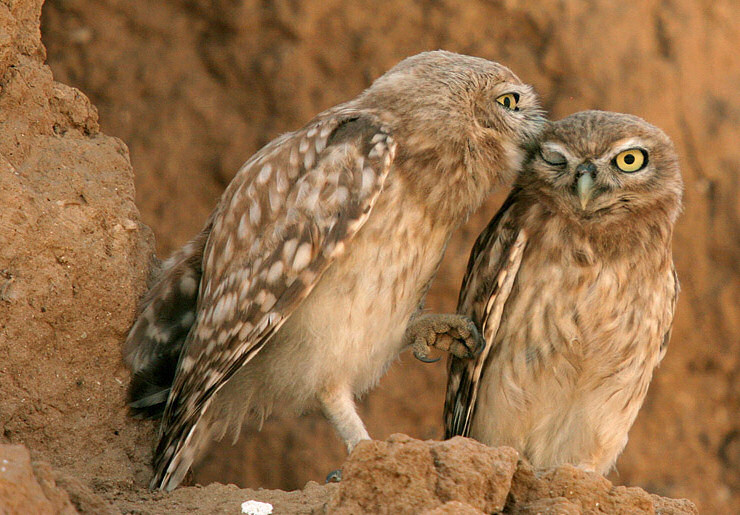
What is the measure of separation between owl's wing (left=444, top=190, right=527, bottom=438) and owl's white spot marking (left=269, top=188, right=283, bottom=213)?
0.84 meters

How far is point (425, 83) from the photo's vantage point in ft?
12.8

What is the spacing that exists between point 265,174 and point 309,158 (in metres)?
0.20

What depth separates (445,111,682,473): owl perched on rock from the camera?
368 cm

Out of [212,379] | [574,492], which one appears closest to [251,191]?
[212,379]

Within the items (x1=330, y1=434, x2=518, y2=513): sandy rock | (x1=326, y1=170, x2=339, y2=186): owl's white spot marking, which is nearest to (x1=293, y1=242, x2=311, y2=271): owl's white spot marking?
(x1=326, y1=170, x2=339, y2=186): owl's white spot marking

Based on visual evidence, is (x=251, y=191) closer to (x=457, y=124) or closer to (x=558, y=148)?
(x=457, y=124)

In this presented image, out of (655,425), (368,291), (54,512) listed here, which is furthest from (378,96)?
(655,425)

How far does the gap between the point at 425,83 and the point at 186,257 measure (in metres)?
1.21

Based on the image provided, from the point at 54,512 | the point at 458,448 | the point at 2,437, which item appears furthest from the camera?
the point at 2,437

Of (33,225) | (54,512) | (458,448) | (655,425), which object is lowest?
(655,425)

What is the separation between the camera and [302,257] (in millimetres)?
3527

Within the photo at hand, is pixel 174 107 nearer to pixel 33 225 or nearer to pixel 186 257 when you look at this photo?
pixel 186 257

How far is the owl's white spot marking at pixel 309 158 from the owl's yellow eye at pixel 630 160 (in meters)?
1.12

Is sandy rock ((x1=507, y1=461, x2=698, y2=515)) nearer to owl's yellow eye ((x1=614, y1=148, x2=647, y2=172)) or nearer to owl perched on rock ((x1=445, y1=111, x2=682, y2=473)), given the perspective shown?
owl perched on rock ((x1=445, y1=111, x2=682, y2=473))
